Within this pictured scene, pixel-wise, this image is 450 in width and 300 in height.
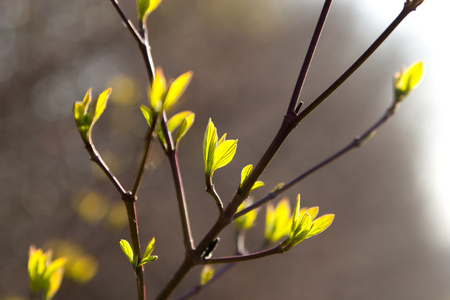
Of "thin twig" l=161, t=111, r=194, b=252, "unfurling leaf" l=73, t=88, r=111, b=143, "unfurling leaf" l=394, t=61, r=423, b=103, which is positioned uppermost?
"unfurling leaf" l=73, t=88, r=111, b=143

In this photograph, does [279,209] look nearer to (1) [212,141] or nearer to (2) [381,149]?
(1) [212,141]

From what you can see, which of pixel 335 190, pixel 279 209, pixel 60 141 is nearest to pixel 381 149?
pixel 335 190

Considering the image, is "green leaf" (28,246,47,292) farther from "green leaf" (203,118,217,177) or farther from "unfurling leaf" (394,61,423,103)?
"unfurling leaf" (394,61,423,103)

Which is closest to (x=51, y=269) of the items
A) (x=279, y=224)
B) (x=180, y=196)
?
(x=180, y=196)

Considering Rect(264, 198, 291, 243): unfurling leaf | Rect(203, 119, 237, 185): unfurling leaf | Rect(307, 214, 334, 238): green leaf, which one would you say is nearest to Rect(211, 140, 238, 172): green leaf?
Rect(203, 119, 237, 185): unfurling leaf

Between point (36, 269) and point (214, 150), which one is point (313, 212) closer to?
point (214, 150)

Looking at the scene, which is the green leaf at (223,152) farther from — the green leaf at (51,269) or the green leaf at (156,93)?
the green leaf at (51,269)
